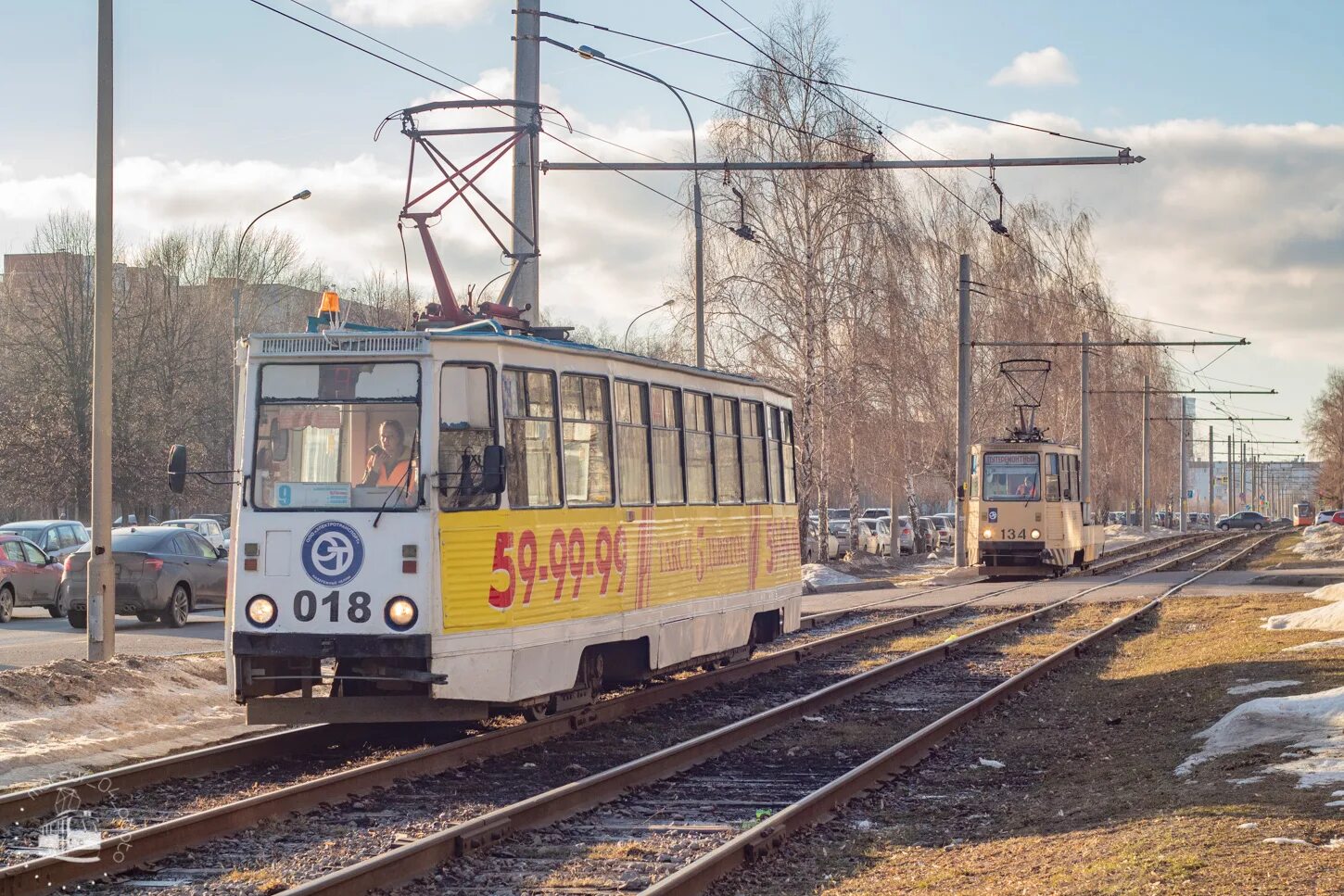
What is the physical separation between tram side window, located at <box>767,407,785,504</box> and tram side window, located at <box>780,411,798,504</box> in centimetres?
12

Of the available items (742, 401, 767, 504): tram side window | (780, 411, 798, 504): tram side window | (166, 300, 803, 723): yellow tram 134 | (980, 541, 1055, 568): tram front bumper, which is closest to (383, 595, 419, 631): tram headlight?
(166, 300, 803, 723): yellow tram 134

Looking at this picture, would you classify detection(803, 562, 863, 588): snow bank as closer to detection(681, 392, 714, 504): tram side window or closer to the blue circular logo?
detection(681, 392, 714, 504): tram side window

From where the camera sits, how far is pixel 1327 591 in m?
26.3

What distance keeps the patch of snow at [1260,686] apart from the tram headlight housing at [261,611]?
8220 mm

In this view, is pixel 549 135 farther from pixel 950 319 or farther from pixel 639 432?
pixel 950 319

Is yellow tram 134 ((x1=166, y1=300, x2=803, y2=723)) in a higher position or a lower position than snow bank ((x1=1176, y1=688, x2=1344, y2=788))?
higher

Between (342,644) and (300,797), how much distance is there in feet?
5.60

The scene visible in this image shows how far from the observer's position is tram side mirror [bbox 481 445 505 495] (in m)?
10.6

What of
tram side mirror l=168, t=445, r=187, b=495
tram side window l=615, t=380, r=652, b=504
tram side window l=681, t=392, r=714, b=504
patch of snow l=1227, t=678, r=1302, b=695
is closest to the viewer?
tram side mirror l=168, t=445, r=187, b=495

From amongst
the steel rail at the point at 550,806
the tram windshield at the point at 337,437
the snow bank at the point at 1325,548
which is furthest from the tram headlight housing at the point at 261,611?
the snow bank at the point at 1325,548

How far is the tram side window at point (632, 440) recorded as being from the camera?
13031mm

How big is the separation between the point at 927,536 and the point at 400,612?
53960 mm

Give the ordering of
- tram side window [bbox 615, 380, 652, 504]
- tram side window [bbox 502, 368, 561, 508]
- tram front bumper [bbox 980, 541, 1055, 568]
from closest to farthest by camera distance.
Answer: tram side window [bbox 502, 368, 561, 508]
tram side window [bbox 615, 380, 652, 504]
tram front bumper [bbox 980, 541, 1055, 568]

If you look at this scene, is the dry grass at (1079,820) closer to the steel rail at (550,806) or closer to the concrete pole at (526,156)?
the steel rail at (550,806)
